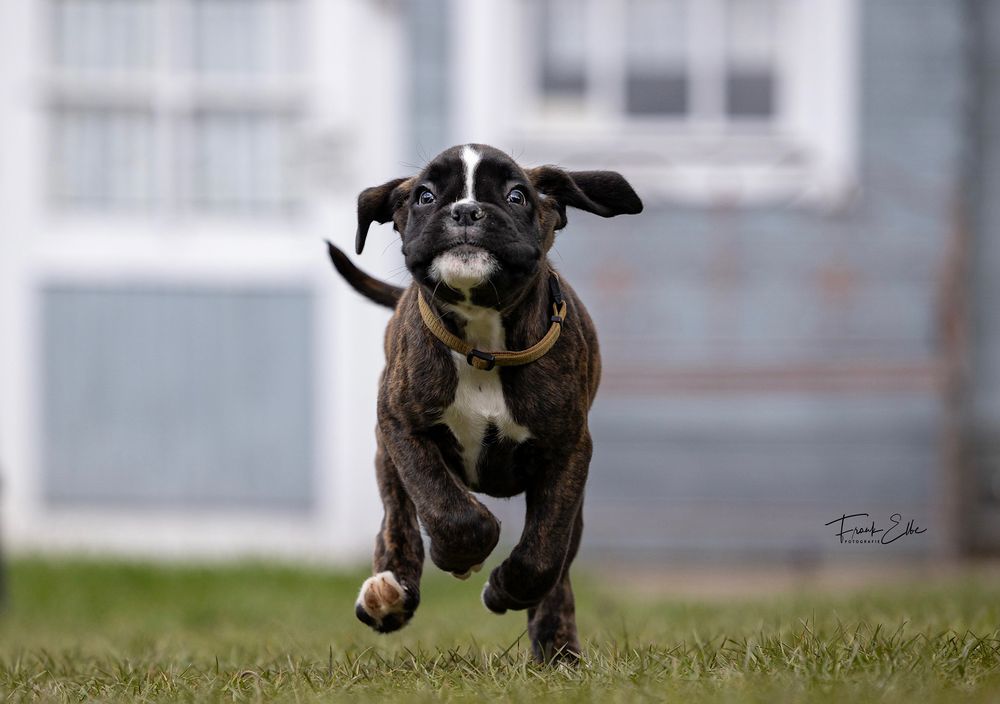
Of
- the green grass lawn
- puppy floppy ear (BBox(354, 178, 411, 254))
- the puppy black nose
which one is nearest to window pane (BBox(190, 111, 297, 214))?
the green grass lawn

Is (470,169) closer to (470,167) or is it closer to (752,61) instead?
(470,167)

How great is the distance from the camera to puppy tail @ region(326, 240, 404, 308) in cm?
352

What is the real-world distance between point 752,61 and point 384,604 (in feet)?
23.7

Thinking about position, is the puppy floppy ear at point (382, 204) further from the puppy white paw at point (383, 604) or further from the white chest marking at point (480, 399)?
the puppy white paw at point (383, 604)

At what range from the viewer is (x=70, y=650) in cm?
440

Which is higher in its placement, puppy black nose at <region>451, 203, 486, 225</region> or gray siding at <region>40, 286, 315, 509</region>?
puppy black nose at <region>451, 203, 486, 225</region>

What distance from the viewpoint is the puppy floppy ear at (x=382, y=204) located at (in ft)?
10.3

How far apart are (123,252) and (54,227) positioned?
523 mm

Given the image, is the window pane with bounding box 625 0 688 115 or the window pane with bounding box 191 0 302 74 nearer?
the window pane with bounding box 625 0 688 115

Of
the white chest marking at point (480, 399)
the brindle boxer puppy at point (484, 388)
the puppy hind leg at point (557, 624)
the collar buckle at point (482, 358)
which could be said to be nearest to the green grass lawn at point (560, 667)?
the puppy hind leg at point (557, 624)

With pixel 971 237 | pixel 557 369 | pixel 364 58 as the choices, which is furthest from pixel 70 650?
pixel 971 237

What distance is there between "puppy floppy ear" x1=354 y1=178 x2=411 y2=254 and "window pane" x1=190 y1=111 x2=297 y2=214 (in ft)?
21.8

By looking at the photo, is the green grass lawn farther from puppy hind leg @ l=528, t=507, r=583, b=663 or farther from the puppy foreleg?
the puppy foreleg

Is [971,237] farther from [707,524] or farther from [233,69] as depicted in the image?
[233,69]
